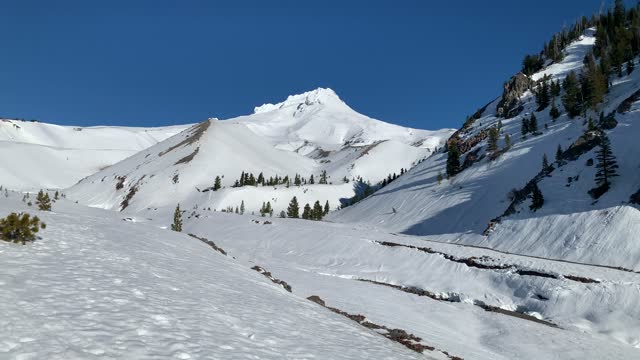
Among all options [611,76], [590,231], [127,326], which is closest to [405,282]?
[590,231]

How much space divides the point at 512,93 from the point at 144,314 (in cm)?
13344

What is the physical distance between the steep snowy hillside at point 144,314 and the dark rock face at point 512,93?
11768cm

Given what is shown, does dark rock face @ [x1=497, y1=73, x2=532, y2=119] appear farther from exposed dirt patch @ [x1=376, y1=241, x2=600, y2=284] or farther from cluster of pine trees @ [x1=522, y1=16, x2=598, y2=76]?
exposed dirt patch @ [x1=376, y1=241, x2=600, y2=284]

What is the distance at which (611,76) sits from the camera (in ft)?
345

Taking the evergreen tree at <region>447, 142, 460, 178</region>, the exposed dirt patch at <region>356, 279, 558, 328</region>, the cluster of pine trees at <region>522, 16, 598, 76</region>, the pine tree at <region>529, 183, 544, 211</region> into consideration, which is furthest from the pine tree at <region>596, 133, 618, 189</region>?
the cluster of pine trees at <region>522, 16, 598, 76</region>

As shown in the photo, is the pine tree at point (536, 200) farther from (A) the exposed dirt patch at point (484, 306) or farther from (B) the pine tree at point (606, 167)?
(A) the exposed dirt patch at point (484, 306)

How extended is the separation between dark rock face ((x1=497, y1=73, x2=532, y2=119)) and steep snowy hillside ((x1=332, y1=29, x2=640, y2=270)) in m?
1.59

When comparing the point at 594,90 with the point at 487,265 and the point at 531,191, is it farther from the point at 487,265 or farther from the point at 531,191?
the point at 487,265

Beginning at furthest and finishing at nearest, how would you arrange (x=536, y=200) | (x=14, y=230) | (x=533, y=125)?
(x=533, y=125) < (x=536, y=200) < (x=14, y=230)

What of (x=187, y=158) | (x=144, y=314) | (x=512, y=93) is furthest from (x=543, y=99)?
(x=187, y=158)

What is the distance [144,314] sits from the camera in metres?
11.2

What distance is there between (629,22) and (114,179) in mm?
188253

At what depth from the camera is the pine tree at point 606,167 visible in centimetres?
5594

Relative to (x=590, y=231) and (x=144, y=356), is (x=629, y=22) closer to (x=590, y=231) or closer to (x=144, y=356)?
(x=590, y=231)
